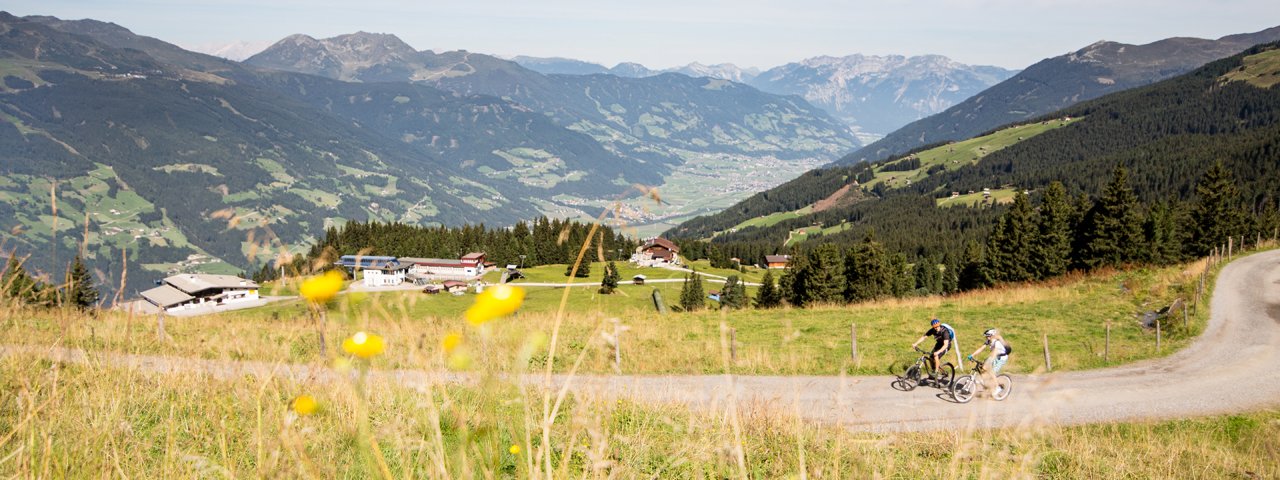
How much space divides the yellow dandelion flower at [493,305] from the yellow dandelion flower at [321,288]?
0.53 metres

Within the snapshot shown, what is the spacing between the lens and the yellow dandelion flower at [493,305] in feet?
5.50

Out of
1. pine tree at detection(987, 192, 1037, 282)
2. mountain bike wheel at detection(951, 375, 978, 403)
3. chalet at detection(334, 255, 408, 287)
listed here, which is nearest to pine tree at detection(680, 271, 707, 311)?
pine tree at detection(987, 192, 1037, 282)

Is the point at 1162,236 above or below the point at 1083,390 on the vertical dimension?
above

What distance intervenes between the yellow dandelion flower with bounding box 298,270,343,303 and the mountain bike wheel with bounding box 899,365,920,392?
15.1 metres

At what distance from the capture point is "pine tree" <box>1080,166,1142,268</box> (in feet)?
169

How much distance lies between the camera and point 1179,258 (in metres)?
64.1

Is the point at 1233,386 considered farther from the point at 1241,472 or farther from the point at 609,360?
the point at 609,360

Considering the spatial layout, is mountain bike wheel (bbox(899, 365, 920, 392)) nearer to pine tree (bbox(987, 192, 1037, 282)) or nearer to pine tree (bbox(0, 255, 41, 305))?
pine tree (bbox(0, 255, 41, 305))

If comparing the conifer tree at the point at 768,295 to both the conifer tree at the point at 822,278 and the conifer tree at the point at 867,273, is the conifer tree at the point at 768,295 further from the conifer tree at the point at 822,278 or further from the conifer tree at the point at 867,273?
the conifer tree at the point at 867,273

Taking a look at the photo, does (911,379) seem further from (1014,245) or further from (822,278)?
(1014,245)

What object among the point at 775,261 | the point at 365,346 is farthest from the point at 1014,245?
the point at 775,261

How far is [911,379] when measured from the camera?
1503 cm

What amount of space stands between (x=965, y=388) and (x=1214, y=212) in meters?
63.3

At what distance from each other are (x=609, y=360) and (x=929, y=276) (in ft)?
370
